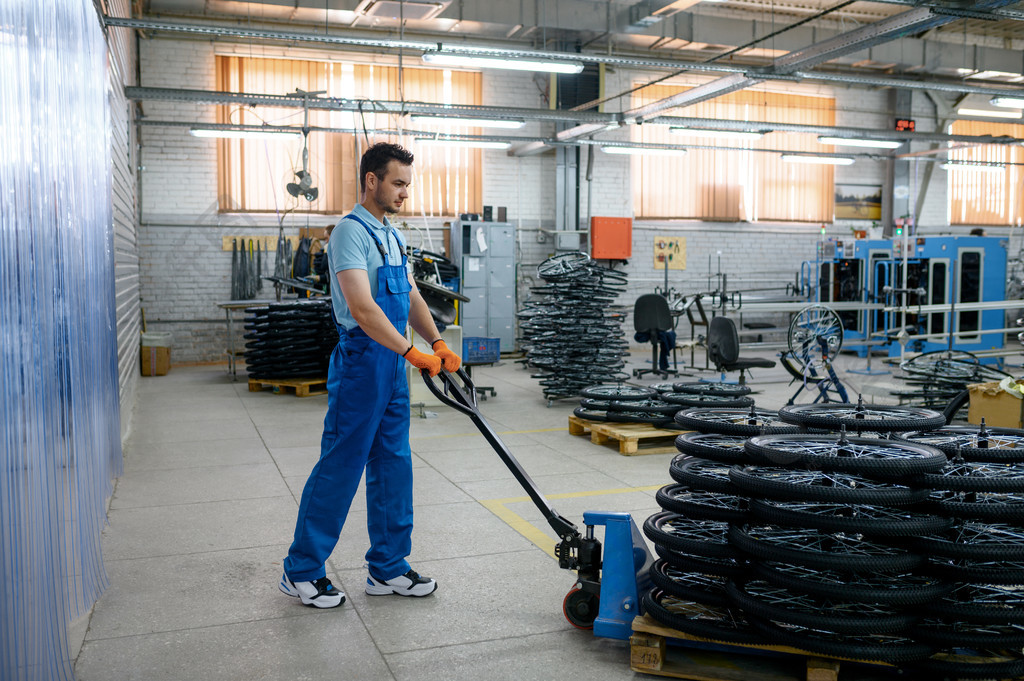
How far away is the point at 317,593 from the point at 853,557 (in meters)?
Result: 2.03

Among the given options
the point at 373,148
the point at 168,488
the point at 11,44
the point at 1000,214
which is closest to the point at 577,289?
the point at 168,488

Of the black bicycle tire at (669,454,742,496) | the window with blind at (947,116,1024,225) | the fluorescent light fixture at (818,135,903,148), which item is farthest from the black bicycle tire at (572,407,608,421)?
the window with blind at (947,116,1024,225)

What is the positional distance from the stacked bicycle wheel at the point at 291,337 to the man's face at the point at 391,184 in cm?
687

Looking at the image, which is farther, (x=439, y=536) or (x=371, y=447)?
(x=439, y=536)

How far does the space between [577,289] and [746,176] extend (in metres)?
8.85

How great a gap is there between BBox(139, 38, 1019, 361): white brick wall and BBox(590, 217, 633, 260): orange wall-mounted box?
0.58 m

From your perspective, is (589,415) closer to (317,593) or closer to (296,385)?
(296,385)

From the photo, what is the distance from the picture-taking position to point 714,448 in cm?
319

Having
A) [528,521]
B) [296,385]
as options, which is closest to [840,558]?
[528,521]

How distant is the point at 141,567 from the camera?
3973 mm

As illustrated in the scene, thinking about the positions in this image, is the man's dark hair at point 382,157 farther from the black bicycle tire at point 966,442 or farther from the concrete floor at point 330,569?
the black bicycle tire at point 966,442

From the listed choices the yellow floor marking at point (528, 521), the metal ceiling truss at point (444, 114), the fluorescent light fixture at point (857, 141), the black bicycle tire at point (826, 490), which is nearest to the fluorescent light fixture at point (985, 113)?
the metal ceiling truss at point (444, 114)

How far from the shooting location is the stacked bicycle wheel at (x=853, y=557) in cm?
269

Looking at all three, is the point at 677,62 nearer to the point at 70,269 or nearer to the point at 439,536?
the point at 439,536
